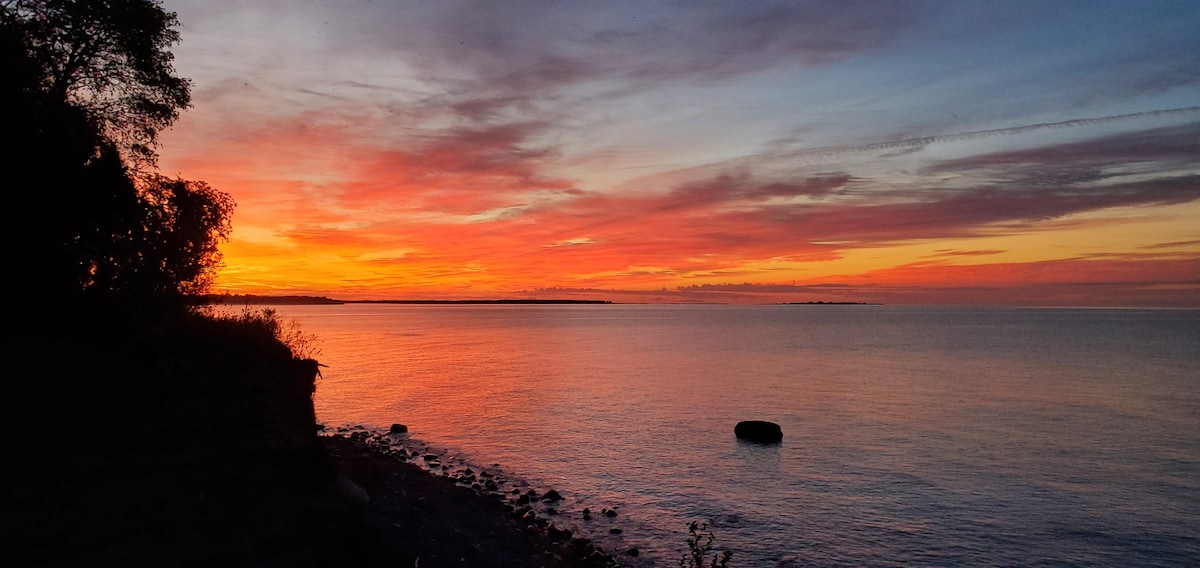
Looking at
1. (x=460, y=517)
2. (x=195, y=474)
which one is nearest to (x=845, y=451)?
(x=460, y=517)

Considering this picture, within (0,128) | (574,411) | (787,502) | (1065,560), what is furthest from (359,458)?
(1065,560)

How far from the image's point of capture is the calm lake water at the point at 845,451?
27078mm

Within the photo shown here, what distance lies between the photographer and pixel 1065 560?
81.8ft

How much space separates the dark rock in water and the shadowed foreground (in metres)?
22.8

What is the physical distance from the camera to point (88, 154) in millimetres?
26219

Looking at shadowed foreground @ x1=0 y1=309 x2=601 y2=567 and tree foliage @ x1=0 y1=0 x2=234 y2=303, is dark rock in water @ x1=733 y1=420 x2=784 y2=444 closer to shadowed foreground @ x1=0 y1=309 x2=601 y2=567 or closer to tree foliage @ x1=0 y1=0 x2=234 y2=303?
shadowed foreground @ x1=0 y1=309 x2=601 y2=567

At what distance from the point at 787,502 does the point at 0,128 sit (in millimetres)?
37445

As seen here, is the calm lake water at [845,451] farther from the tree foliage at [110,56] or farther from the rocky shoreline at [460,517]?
the tree foliage at [110,56]

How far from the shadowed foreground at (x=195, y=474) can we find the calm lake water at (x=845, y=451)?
7628 mm

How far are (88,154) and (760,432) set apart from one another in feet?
138

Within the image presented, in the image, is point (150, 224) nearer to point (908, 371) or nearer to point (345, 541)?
point (345, 541)

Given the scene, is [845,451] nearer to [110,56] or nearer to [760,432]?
[760,432]

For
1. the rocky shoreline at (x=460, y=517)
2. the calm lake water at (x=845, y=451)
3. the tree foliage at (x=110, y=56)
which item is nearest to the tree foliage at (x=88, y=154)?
the tree foliage at (x=110, y=56)

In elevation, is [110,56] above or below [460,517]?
above
